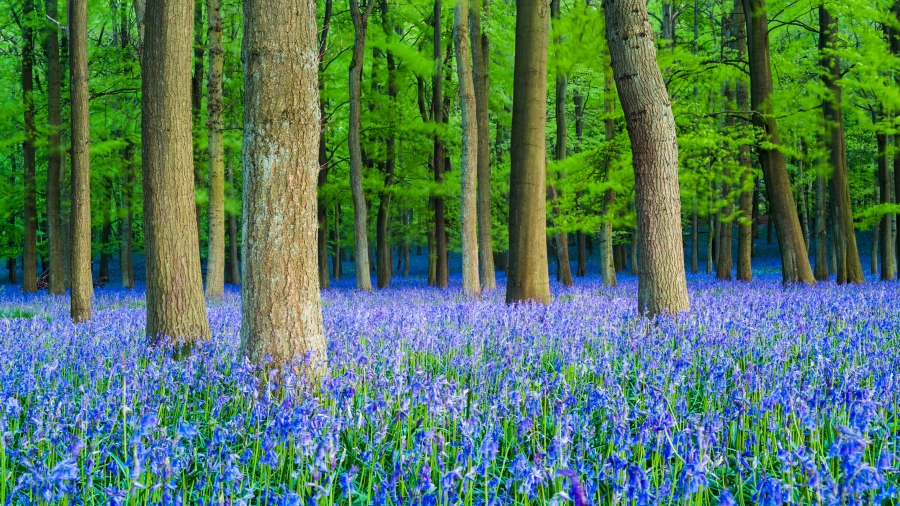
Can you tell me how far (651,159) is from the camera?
6863mm

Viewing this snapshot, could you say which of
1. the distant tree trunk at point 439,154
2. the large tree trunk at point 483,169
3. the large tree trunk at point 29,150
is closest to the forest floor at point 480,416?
the large tree trunk at point 483,169

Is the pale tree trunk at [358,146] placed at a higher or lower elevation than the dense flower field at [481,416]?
higher

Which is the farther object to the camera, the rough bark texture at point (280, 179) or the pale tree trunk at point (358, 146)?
the pale tree trunk at point (358, 146)

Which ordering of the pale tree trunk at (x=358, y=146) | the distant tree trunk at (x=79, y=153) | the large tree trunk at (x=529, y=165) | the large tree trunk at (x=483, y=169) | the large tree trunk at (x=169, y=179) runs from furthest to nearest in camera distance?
the pale tree trunk at (x=358, y=146), the large tree trunk at (x=483, y=169), the large tree trunk at (x=529, y=165), the distant tree trunk at (x=79, y=153), the large tree trunk at (x=169, y=179)

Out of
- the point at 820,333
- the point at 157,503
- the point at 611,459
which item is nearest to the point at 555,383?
the point at 611,459

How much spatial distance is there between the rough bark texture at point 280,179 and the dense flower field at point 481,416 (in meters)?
0.38

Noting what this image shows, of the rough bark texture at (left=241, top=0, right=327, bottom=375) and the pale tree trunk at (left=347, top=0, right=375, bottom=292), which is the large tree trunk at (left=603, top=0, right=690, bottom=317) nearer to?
the rough bark texture at (left=241, top=0, right=327, bottom=375)

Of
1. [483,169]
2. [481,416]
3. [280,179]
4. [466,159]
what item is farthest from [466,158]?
[481,416]

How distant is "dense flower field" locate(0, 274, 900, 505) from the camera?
211cm

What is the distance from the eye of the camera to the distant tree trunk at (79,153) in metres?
8.77

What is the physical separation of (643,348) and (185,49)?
17.1ft

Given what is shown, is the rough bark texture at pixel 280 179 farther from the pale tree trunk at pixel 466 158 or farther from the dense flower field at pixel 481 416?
the pale tree trunk at pixel 466 158

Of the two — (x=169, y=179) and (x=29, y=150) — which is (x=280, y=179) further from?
(x=29, y=150)

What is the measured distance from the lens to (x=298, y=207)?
414cm
